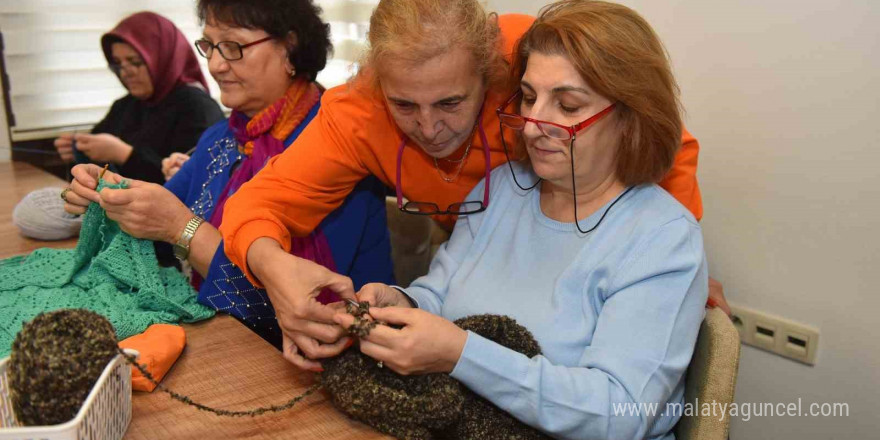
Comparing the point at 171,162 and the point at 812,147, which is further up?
the point at 812,147

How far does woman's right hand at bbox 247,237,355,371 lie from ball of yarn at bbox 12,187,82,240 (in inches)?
36.9

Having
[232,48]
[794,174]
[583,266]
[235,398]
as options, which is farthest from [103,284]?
[794,174]

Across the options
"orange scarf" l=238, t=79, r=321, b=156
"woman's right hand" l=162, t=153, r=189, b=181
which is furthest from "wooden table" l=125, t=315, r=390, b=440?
"woman's right hand" l=162, t=153, r=189, b=181

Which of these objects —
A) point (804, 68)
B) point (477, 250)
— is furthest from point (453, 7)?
point (804, 68)

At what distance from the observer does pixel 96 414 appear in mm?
979

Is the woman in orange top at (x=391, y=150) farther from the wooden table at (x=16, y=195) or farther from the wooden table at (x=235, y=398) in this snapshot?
the wooden table at (x=16, y=195)

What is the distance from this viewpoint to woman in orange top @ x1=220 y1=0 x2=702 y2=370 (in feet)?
4.32

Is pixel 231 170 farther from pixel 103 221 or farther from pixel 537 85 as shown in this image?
pixel 537 85

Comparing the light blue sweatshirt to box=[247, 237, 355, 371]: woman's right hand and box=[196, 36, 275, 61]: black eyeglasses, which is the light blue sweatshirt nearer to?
box=[247, 237, 355, 371]: woman's right hand

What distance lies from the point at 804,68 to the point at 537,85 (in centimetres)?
74

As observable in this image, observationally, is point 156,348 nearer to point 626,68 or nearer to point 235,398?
point 235,398

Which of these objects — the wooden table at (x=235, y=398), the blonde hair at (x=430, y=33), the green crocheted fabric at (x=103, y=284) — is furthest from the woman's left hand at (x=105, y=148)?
the blonde hair at (x=430, y=33)

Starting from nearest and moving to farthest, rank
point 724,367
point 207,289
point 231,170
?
point 724,367 < point 207,289 < point 231,170

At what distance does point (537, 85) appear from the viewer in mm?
1298
